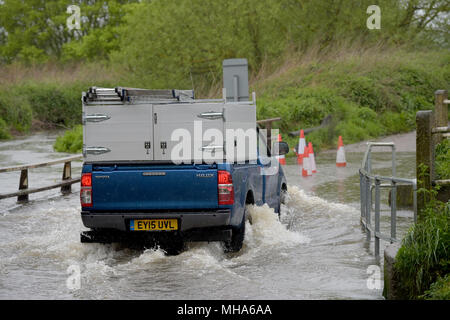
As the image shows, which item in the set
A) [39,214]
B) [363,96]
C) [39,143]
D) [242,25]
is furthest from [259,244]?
[242,25]

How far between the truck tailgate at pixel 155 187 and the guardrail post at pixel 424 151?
2388 mm

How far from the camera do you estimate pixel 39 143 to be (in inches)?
1257

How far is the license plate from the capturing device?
8523 mm

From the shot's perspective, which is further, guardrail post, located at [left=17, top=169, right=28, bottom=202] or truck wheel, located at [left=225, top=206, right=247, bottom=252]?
guardrail post, located at [left=17, top=169, right=28, bottom=202]

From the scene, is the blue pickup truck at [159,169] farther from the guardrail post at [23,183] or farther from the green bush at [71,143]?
the green bush at [71,143]

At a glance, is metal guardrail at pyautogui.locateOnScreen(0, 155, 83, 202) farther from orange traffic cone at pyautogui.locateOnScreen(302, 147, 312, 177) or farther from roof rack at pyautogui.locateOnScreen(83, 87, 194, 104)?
roof rack at pyautogui.locateOnScreen(83, 87, 194, 104)

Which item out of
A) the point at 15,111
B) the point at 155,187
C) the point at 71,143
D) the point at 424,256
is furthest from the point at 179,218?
the point at 15,111

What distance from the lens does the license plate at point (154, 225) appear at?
852 cm

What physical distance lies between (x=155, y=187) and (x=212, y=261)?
3.71 ft

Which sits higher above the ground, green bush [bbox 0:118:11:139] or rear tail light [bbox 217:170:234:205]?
rear tail light [bbox 217:170:234:205]

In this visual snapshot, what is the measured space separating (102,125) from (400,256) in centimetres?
414

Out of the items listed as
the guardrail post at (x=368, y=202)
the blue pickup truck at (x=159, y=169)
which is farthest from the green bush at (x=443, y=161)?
the blue pickup truck at (x=159, y=169)

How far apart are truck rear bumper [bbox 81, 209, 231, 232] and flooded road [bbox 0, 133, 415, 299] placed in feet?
1.47

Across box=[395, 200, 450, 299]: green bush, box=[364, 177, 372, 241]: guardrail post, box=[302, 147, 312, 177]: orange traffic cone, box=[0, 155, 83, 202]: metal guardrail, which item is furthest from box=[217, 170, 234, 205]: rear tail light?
box=[302, 147, 312, 177]: orange traffic cone
